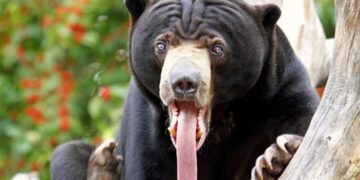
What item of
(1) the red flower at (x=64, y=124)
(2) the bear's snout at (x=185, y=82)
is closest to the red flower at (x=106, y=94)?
(1) the red flower at (x=64, y=124)

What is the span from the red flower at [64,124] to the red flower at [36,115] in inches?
8.9

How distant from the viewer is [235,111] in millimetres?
5301

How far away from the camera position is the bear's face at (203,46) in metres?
4.74

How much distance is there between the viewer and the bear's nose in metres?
4.55

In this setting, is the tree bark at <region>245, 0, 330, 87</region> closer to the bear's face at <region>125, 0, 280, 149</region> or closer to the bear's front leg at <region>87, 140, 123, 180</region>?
the bear's face at <region>125, 0, 280, 149</region>

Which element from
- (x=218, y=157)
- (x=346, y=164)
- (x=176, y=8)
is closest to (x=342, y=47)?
(x=346, y=164)

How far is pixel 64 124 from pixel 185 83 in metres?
3.67

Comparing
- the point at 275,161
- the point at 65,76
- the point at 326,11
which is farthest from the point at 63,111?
the point at 275,161

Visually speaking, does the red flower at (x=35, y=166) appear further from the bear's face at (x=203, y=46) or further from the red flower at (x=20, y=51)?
the bear's face at (x=203, y=46)

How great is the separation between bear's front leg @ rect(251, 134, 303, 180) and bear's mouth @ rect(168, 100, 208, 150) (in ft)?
1.02

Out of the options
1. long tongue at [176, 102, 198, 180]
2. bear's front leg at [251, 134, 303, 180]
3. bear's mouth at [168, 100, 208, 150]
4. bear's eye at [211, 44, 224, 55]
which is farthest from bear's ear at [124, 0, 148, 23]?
bear's front leg at [251, 134, 303, 180]

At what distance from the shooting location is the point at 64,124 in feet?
26.6

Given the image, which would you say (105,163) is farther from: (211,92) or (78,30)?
(78,30)

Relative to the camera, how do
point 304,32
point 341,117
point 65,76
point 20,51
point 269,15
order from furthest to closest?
point 20,51, point 65,76, point 304,32, point 269,15, point 341,117
